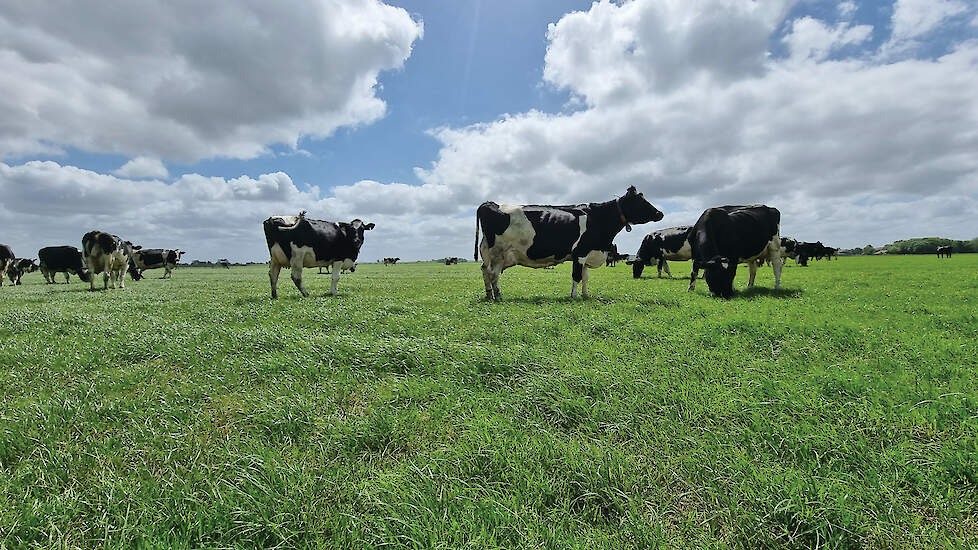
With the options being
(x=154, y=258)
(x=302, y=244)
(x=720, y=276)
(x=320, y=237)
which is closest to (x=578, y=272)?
(x=720, y=276)

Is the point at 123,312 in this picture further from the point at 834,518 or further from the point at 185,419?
the point at 834,518

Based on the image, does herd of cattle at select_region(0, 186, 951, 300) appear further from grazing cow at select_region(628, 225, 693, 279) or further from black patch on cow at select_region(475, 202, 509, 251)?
grazing cow at select_region(628, 225, 693, 279)

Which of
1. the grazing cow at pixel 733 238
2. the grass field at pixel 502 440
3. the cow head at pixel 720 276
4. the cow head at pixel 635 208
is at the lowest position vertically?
the grass field at pixel 502 440

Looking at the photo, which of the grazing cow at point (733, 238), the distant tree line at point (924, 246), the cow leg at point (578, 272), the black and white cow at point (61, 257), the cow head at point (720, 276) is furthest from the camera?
the distant tree line at point (924, 246)

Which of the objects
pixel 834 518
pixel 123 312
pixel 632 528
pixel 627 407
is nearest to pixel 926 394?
pixel 834 518

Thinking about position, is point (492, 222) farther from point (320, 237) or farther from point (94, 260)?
point (94, 260)

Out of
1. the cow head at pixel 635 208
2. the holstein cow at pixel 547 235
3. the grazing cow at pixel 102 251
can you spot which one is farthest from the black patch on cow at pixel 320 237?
the grazing cow at pixel 102 251

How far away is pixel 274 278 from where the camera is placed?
513 inches

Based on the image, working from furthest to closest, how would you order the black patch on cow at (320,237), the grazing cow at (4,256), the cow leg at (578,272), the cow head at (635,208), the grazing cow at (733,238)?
the grazing cow at (4,256), the black patch on cow at (320,237), the cow head at (635,208), the cow leg at (578,272), the grazing cow at (733,238)

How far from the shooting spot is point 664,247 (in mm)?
20844

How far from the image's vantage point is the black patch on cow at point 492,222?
11148 mm

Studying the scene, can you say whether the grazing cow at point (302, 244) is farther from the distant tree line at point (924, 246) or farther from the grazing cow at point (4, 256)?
the distant tree line at point (924, 246)

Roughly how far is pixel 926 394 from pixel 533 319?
491 centimetres

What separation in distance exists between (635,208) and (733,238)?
301 centimetres
